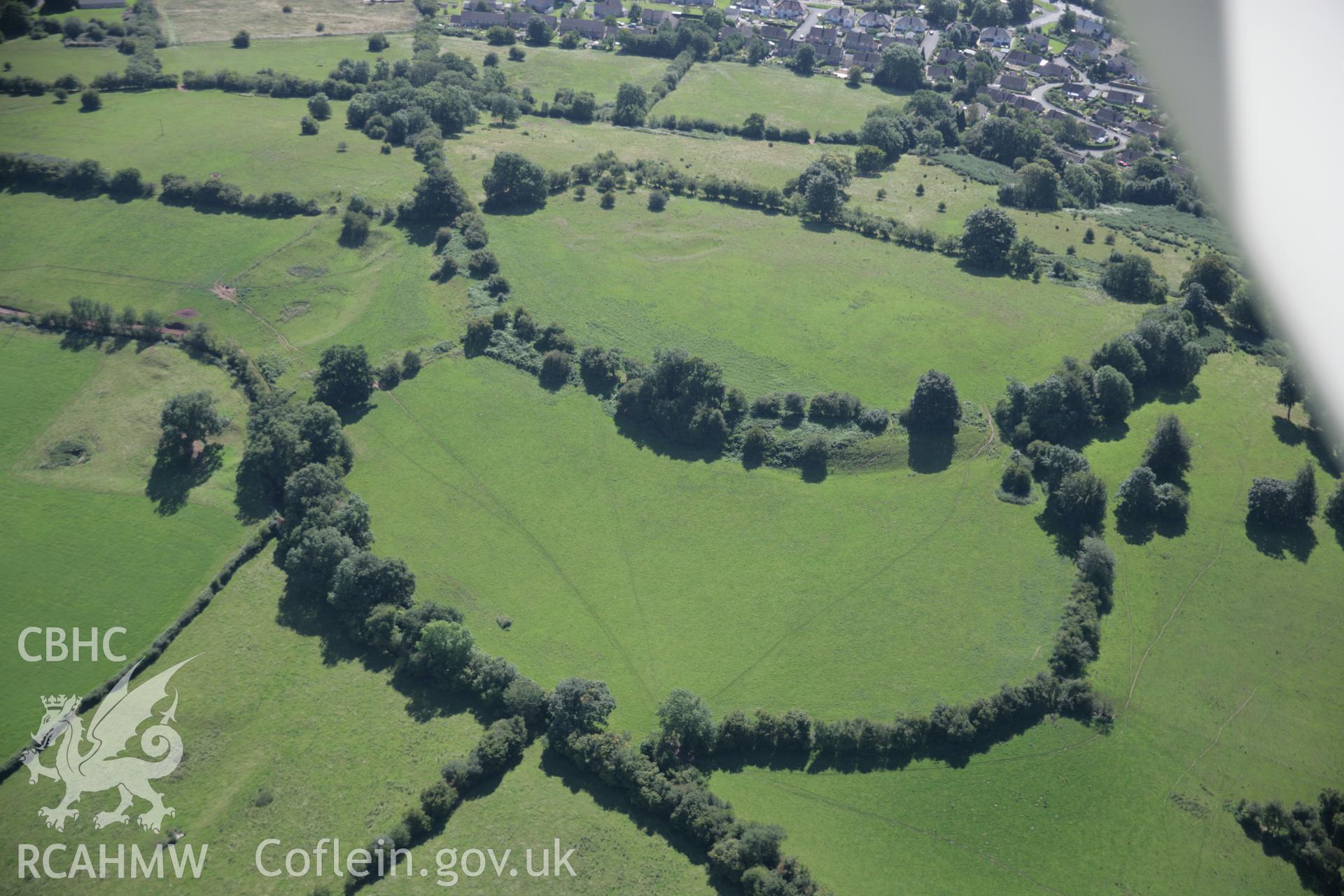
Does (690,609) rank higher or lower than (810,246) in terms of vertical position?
lower

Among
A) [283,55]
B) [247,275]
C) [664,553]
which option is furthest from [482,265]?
[283,55]

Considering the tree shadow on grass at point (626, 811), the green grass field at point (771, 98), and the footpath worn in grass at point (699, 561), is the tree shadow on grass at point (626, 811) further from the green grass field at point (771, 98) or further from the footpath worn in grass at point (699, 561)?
the green grass field at point (771, 98)

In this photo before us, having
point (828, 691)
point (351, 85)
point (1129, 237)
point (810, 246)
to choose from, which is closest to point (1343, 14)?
point (1129, 237)

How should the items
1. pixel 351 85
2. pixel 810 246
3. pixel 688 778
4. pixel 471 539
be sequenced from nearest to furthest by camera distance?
pixel 688 778, pixel 471 539, pixel 810 246, pixel 351 85

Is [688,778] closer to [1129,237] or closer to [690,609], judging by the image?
[690,609]

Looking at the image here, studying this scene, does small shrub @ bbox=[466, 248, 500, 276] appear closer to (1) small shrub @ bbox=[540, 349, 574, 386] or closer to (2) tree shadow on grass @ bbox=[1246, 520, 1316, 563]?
(1) small shrub @ bbox=[540, 349, 574, 386]

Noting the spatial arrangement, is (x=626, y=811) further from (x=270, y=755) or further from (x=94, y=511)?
(x=94, y=511)
